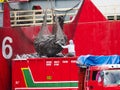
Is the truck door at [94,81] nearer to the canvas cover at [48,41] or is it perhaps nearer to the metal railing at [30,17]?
the canvas cover at [48,41]

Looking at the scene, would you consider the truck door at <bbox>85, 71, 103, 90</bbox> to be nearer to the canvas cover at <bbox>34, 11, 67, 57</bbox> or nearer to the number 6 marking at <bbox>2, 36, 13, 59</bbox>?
the canvas cover at <bbox>34, 11, 67, 57</bbox>

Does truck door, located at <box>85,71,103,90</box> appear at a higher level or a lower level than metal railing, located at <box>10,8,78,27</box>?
lower

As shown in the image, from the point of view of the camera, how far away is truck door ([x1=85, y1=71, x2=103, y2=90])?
15.1 meters

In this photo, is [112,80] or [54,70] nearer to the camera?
[112,80]

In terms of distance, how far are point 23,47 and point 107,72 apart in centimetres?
997

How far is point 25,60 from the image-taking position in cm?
2139

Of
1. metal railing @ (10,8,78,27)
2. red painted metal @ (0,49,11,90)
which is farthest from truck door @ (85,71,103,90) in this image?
metal railing @ (10,8,78,27)

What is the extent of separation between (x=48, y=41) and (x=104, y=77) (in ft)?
24.3

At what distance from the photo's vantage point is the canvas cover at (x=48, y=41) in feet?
72.0

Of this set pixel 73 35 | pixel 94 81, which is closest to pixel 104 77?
pixel 94 81

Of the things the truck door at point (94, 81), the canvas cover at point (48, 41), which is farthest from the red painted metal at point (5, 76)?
the truck door at point (94, 81)

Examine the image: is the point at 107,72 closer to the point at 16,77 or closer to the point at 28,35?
the point at 16,77

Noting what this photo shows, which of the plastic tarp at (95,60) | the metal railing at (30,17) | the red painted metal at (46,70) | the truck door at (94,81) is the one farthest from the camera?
the metal railing at (30,17)

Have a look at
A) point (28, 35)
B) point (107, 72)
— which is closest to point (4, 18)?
point (28, 35)
